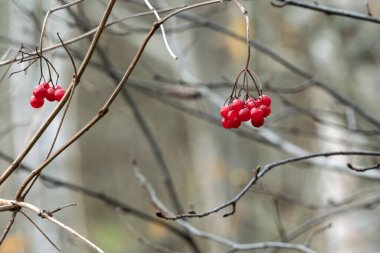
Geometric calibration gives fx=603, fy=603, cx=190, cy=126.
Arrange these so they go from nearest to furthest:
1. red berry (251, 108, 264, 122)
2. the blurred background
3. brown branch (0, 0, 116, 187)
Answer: brown branch (0, 0, 116, 187), red berry (251, 108, 264, 122), the blurred background

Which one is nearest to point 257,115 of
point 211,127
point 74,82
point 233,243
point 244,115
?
point 244,115

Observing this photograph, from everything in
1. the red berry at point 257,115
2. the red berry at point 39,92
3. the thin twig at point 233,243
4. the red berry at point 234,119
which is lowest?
the red berry at point 39,92

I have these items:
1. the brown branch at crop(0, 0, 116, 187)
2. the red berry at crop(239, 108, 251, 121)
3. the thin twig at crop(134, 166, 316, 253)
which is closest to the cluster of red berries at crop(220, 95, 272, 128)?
the red berry at crop(239, 108, 251, 121)

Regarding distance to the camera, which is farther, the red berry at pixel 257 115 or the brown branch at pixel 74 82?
the red berry at pixel 257 115

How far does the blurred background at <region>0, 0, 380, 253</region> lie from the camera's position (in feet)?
7.57

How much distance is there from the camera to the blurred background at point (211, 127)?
2.31 metres

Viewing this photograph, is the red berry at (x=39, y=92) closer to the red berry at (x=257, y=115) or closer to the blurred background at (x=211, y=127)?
the blurred background at (x=211, y=127)

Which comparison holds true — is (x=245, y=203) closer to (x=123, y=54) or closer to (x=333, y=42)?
(x=333, y=42)

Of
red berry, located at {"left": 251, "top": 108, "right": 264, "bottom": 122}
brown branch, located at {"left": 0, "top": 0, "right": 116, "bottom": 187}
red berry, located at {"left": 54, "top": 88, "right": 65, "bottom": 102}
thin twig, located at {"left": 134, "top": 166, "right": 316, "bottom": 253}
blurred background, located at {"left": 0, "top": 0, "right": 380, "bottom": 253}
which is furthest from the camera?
blurred background, located at {"left": 0, "top": 0, "right": 380, "bottom": 253}

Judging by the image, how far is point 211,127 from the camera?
5371 millimetres

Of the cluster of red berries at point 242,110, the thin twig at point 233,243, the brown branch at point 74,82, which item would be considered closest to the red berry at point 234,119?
the cluster of red berries at point 242,110

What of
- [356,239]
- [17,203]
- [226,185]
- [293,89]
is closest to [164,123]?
[226,185]

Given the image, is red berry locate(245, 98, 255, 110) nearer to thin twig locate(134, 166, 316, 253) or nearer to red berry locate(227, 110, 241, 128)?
red berry locate(227, 110, 241, 128)

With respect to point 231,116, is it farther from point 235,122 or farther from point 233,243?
point 233,243
